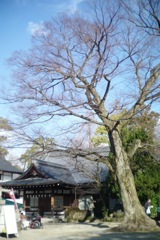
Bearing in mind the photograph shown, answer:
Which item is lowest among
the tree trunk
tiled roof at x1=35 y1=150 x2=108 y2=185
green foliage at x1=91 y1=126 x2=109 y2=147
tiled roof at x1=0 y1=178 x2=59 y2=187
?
the tree trunk

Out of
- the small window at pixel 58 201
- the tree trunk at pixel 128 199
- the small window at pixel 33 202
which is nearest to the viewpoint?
the tree trunk at pixel 128 199

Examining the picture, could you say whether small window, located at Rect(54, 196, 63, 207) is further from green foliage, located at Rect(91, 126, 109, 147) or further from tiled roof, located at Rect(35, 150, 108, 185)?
green foliage, located at Rect(91, 126, 109, 147)

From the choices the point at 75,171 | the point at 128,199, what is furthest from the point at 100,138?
the point at 128,199

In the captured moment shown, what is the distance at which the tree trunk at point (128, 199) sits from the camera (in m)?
13.1

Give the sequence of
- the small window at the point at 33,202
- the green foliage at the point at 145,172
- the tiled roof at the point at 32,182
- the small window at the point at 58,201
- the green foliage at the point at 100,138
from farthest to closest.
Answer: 1. the green foliage at the point at 100,138
2. the small window at the point at 33,202
3. the small window at the point at 58,201
4. the tiled roof at the point at 32,182
5. the green foliage at the point at 145,172

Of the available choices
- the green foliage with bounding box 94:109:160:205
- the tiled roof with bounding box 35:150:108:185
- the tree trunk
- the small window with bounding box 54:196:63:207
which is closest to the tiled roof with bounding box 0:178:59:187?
the tiled roof with bounding box 35:150:108:185

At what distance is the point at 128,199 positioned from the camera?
13672 mm

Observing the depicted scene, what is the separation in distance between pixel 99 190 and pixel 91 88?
32.3 ft

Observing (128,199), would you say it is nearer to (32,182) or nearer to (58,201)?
(32,182)

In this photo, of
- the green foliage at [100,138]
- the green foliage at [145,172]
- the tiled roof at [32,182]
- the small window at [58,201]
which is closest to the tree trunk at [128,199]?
the green foliage at [145,172]

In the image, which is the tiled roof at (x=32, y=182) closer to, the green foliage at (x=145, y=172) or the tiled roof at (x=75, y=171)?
the tiled roof at (x=75, y=171)

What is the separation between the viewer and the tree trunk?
13094 millimetres

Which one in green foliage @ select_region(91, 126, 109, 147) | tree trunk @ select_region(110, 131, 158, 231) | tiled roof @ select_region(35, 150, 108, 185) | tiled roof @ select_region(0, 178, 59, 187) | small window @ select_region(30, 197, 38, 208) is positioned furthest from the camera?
green foliage @ select_region(91, 126, 109, 147)

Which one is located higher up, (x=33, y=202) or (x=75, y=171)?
(x=75, y=171)
